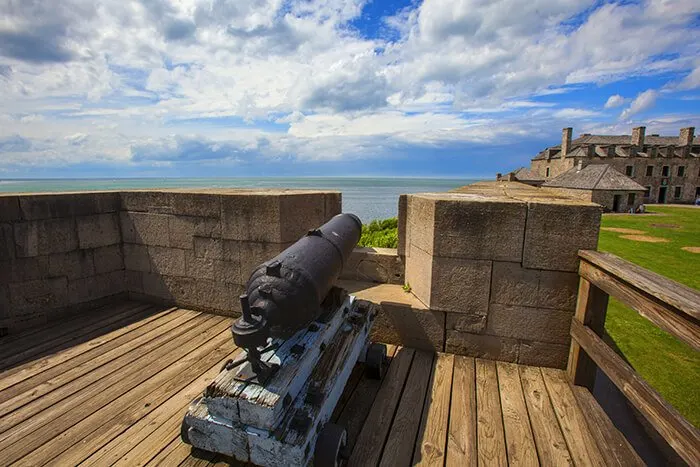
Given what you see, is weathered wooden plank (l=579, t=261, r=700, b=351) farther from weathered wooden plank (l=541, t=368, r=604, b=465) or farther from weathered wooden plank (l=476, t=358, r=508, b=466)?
weathered wooden plank (l=476, t=358, r=508, b=466)

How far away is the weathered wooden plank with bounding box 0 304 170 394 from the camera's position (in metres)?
3.25

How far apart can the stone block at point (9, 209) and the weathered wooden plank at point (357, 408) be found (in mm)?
4127

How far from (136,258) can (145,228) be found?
47cm

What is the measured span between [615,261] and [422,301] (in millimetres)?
1703

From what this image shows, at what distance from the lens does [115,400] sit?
2.93m

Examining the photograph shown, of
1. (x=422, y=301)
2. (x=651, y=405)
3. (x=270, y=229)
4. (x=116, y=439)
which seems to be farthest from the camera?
(x=270, y=229)

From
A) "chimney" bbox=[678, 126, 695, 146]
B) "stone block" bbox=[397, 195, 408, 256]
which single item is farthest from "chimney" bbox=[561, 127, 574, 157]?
"stone block" bbox=[397, 195, 408, 256]

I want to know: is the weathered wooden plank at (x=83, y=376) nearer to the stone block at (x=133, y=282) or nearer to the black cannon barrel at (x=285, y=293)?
the stone block at (x=133, y=282)

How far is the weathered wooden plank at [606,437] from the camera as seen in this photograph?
7.92 feet

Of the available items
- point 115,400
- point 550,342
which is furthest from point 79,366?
point 550,342

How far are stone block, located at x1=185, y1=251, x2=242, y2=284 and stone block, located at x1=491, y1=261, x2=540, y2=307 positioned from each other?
9.23ft

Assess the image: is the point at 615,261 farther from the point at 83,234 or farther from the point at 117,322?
the point at 83,234

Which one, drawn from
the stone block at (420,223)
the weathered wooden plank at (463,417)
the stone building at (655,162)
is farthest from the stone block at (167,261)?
the stone building at (655,162)

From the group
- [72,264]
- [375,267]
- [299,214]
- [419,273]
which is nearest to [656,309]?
[419,273]
